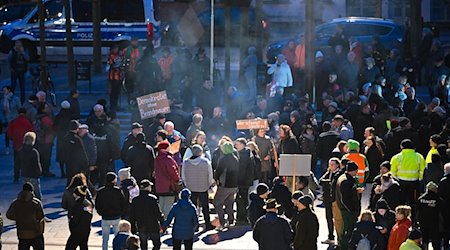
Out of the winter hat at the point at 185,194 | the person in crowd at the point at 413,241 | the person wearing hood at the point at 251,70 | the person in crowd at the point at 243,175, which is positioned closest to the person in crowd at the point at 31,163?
the person in crowd at the point at 243,175

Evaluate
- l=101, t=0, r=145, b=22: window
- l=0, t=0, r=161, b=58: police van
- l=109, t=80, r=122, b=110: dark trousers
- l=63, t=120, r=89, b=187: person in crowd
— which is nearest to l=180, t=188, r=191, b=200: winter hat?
l=63, t=120, r=89, b=187: person in crowd

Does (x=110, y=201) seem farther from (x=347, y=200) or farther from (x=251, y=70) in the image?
(x=251, y=70)

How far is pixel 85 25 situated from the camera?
36188 mm

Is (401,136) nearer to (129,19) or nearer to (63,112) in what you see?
(63,112)

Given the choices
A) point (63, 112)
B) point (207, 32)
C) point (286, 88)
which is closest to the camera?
point (63, 112)

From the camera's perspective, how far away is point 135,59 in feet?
96.8

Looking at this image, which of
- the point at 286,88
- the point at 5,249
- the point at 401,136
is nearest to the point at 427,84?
the point at 286,88

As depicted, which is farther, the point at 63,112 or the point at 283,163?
the point at 63,112

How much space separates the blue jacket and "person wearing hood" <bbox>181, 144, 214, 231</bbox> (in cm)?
222

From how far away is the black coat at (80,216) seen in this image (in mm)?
17141

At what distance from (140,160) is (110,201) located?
2.57m

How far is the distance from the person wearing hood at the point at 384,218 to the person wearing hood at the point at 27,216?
480cm

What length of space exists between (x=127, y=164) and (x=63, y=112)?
165 inches

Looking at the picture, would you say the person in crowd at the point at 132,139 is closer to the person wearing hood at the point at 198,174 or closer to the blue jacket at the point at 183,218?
the person wearing hood at the point at 198,174
